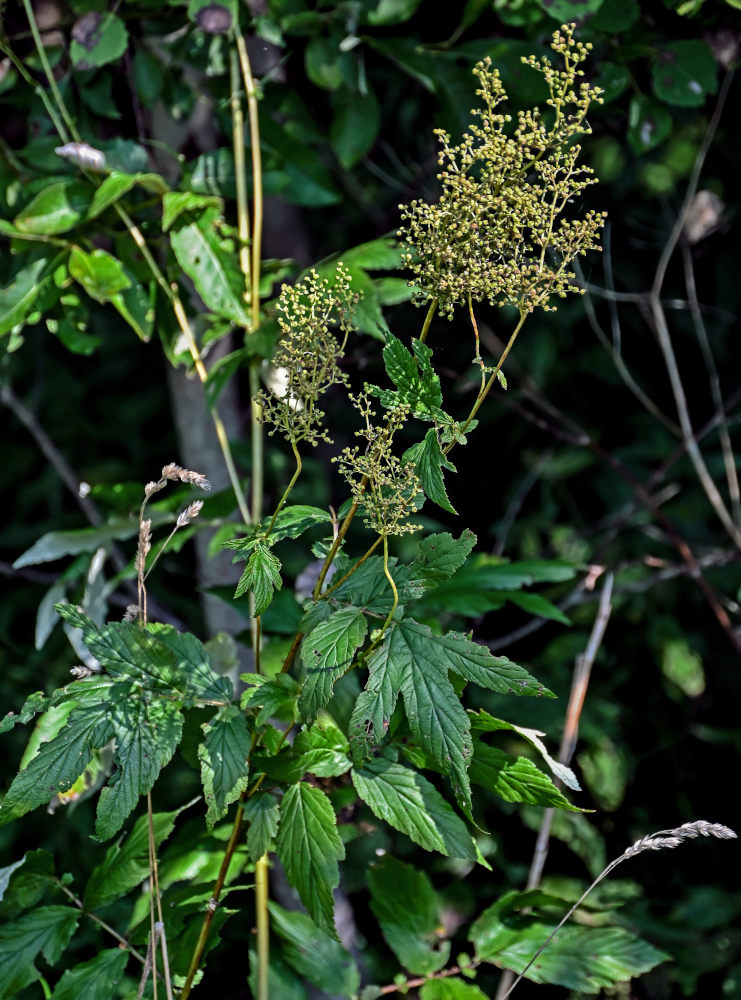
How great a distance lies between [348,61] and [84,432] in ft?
3.64

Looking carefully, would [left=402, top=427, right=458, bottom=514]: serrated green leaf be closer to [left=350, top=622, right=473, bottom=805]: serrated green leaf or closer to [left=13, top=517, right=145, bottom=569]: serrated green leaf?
[left=350, top=622, right=473, bottom=805]: serrated green leaf

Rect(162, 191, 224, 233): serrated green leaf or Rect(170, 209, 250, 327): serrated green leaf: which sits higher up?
Rect(162, 191, 224, 233): serrated green leaf

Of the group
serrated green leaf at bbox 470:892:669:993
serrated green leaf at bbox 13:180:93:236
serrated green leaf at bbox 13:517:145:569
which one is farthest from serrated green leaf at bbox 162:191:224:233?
serrated green leaf at bbox 470:892:669:993

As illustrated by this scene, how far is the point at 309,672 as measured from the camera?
0.66 metres

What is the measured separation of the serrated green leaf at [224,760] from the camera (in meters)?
0.68

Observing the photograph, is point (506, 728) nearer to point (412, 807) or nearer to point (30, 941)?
point (412, 807)

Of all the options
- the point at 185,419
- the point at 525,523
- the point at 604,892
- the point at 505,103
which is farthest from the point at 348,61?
the point at 604,892

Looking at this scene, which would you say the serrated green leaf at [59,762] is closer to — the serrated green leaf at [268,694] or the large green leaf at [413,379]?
the serrated green leaf at [268,694]

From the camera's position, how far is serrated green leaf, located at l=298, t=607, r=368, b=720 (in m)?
0.64

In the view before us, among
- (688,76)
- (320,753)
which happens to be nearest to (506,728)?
(320,753)

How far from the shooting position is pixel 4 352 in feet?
4.01

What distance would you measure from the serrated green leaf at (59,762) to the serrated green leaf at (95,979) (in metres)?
0.23

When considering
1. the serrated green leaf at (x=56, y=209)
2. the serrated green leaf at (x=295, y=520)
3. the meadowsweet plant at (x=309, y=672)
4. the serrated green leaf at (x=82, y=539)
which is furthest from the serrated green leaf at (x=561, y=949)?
the serrated green leaf at (x=56, y=209)

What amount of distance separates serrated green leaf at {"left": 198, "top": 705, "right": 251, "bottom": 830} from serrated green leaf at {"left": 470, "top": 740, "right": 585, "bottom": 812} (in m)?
0.20
